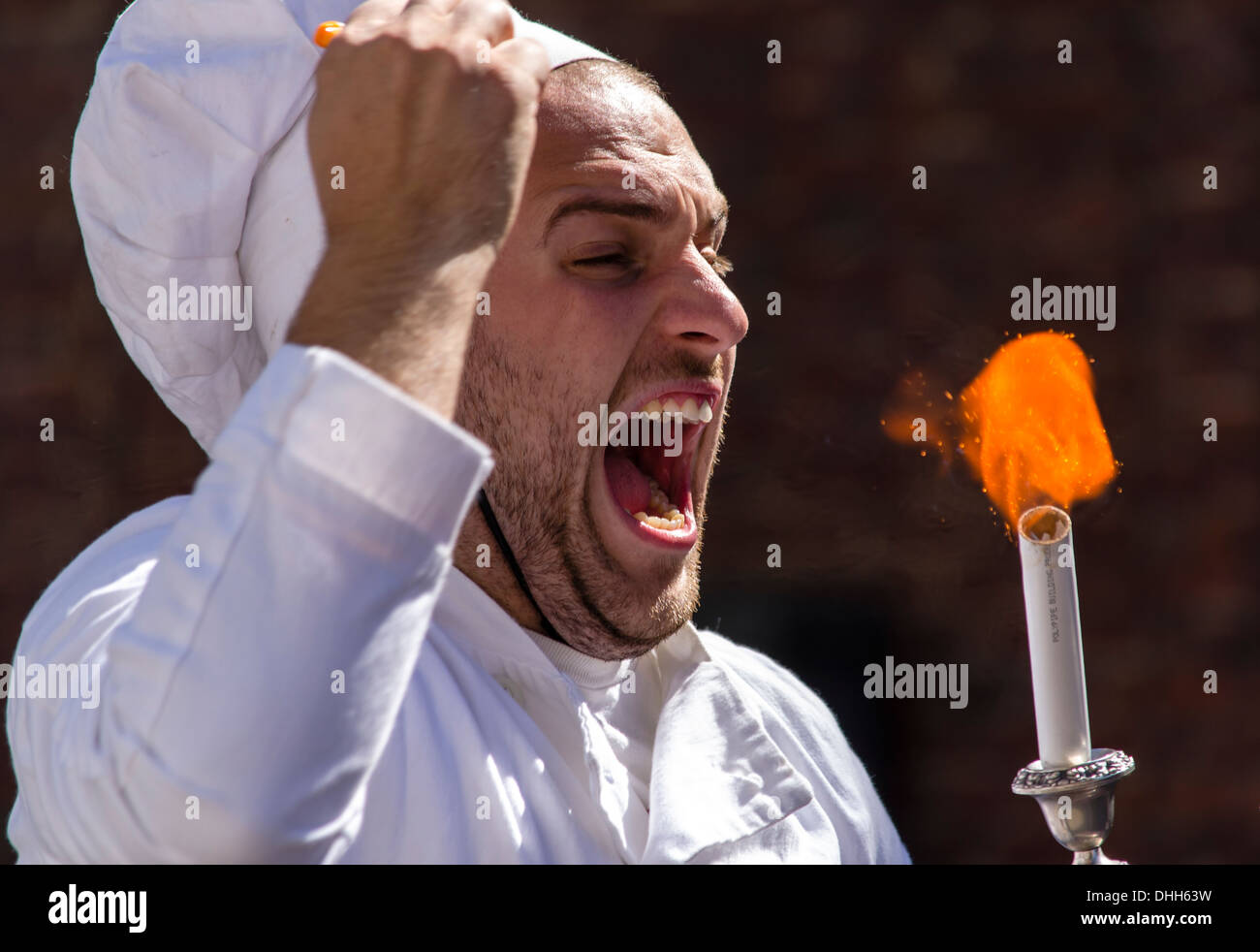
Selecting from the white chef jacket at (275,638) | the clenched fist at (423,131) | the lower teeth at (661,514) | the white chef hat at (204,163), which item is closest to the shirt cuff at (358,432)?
the white chef jacket at (275,638)

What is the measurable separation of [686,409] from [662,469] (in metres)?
0.22

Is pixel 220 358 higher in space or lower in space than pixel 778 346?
lower

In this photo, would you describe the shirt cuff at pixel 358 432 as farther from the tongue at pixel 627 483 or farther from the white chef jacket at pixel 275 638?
the tongue at pixel 627 483

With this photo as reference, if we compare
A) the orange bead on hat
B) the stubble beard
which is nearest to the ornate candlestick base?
the stubble beard

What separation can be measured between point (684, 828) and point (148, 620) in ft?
2.94

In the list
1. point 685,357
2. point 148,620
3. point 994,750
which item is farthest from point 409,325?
point 994,750

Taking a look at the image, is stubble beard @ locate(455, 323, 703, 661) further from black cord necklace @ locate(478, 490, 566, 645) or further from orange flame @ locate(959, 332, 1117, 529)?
orange flame @ locate(959, 332, 1117, 529)

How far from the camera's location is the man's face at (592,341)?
185 cm

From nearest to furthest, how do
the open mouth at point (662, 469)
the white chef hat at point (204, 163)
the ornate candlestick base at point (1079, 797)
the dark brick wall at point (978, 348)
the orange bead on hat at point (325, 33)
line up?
the ornate candlestick base at point (1079, 797) < the orange bead on hat at point (325, 33) < the white chef hat at point (204, 163) < the open mouth at point (662, 469) < the dark brick wall at point (978, 348)

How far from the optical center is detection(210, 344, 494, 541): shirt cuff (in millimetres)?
1022

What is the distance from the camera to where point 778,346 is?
3482mm
